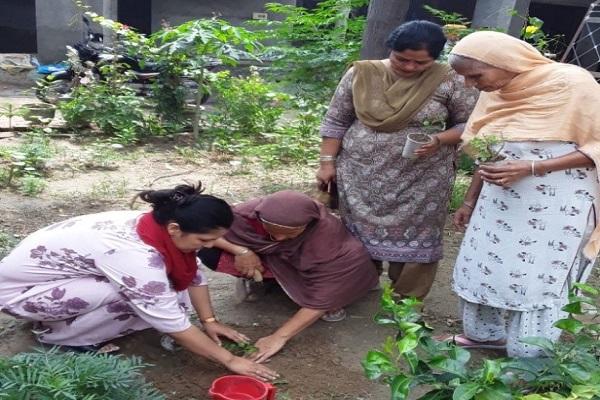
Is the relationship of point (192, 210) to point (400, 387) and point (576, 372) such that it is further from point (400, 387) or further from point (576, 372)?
point (576, 372)

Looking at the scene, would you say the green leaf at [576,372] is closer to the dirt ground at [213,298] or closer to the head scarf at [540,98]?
the head scarf at [540,98]

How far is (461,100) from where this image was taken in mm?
2600

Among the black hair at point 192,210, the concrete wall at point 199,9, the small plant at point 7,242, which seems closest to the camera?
the black hair at point 192,210

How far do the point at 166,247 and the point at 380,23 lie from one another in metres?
2.82

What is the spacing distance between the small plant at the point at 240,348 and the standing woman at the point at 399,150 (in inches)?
27.9

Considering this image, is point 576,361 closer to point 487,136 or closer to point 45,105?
point 487,136

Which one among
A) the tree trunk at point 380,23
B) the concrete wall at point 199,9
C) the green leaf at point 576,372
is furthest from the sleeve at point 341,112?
the concrete wall at point 199,9

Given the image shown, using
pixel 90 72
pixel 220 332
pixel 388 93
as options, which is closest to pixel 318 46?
pixel 90 72

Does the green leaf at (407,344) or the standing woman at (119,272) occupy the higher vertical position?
the green leaf at (407,344)

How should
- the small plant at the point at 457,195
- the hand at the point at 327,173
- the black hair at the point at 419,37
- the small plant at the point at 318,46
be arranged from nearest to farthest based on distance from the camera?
the black hair at the point at 419,37
the hand at the point at 327,173
the small plant at the point at 457,195
the small plant at the point at 318,46

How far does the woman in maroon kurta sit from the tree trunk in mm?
2037

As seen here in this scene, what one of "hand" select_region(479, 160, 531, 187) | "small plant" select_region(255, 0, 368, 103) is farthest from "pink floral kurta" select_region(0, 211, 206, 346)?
"small plant" select_region(255, 0, 368, 103)

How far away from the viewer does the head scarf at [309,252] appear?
2.58 m

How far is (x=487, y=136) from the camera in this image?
2.19 meters
